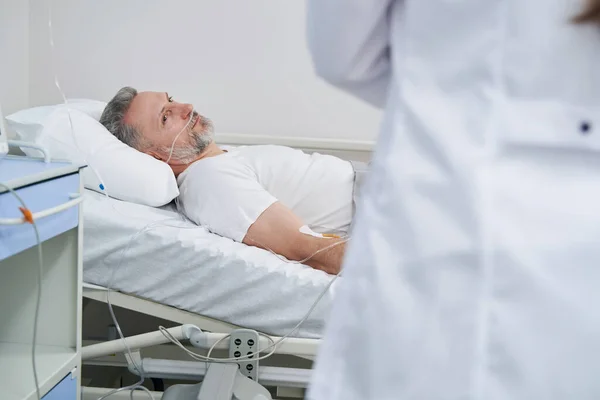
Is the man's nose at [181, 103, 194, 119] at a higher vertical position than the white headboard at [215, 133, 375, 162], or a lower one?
higher

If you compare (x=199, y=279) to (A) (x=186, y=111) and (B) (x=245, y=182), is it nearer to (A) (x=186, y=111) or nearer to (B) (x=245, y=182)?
(B) (x=245, y=182)

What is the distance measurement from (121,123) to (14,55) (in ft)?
1.93

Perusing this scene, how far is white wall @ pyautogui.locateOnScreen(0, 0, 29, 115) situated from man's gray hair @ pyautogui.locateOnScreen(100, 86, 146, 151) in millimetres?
410

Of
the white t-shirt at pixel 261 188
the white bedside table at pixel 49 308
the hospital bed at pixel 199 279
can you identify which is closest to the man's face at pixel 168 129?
the white t-shirt at pixel 261 188

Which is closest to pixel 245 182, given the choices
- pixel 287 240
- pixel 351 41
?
pixel 287 240

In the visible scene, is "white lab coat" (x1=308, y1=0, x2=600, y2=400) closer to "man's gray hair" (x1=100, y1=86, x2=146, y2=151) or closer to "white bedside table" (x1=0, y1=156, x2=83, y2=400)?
"white bedside table" (x1=0, y1=156, x2=83, y2=400)

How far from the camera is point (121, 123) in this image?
6.14ft

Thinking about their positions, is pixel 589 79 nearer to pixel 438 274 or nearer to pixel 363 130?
pixel 438 274

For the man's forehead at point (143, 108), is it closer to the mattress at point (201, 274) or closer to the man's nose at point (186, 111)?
the man's nose at point (186, 111)

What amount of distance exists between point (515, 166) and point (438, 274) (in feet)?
0.37

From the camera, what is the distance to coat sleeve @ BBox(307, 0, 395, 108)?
59 cm

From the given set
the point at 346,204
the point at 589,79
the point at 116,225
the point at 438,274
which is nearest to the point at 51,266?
the point at 116,225

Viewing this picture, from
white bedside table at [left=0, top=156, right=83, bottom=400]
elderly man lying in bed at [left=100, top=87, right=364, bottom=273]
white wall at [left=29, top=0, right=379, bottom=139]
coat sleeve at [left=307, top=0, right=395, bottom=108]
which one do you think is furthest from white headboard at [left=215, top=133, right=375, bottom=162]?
coat sleeve at [left=307, top=0, right=395, bottom=108]

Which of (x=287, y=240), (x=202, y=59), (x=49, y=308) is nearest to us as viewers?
(x=49, y=308)
